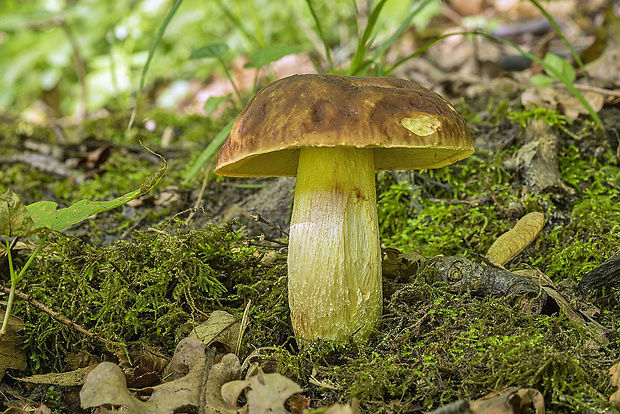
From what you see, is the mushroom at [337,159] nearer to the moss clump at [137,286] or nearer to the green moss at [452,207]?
the moss clump at [137,286]

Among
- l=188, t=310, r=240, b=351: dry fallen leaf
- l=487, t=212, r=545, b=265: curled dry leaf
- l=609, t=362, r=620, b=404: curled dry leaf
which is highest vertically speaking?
l=609, t=362, r=620, b=404: curled dry leaf

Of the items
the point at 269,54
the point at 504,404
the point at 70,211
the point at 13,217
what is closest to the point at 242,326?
the point at 70,211

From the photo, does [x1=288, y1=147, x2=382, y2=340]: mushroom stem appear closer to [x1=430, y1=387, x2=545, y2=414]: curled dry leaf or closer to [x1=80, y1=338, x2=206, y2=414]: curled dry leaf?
[x1=80, y1=338, x2=206, y2=414]: curled dry leaf

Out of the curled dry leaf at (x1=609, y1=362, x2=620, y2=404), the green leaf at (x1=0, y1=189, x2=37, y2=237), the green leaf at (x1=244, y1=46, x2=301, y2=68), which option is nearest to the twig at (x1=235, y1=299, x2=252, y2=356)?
the green leaf at (x1=0, y1=189, x2=37, y2=237)

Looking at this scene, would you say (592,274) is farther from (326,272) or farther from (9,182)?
(9,182)

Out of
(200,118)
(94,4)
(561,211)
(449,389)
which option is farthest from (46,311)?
(94,4)

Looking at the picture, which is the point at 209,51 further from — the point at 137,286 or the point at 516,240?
the point at 516,240

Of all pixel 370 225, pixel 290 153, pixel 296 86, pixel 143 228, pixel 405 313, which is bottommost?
pixel 143 228
